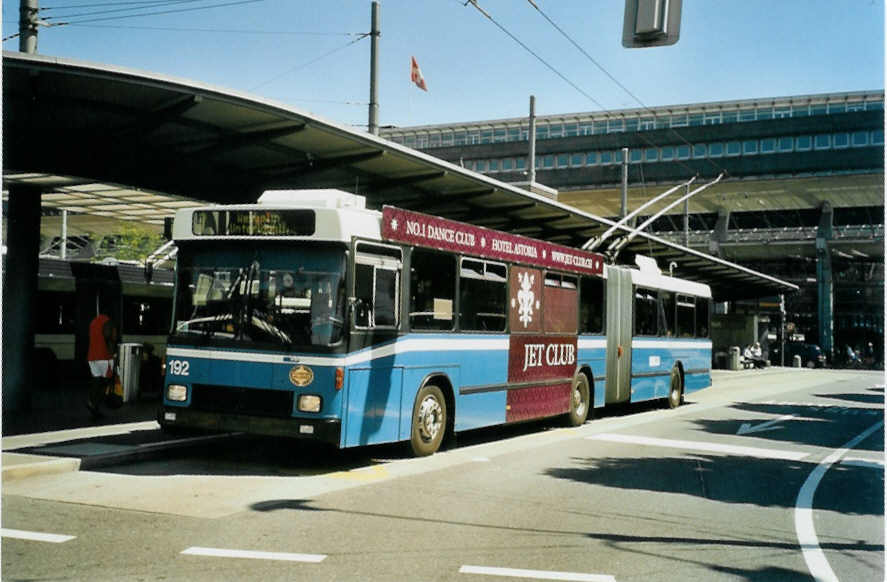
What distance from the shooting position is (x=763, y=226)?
8131cm

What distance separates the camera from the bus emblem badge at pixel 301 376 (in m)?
9.77

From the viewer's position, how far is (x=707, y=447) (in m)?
13.7

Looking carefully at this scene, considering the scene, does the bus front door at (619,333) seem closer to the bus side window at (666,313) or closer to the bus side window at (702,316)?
the bus side window at (666,313)

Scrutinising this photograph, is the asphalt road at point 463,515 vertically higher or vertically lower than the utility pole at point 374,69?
lower

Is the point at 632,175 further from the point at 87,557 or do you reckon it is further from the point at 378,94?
the point at 87,557

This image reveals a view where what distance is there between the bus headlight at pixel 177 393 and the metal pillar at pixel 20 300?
5536 mm

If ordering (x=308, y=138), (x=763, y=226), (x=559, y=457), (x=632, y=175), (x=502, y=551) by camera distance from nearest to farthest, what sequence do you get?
(x=502, y=551)
(x=559, y=457)
(x=308, y=138)
(x=632, y=175)
(x=763, y=226)

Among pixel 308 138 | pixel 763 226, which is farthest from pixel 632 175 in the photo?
pixel 308 138

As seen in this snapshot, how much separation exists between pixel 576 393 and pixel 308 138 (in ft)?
21.7

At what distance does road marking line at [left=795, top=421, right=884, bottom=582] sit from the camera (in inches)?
255

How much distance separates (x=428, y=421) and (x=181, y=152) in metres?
5.99

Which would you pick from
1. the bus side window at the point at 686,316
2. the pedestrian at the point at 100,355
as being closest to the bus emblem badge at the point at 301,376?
the pedestrian at the point at 100,355

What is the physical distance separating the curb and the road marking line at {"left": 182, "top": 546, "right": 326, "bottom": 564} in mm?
3517

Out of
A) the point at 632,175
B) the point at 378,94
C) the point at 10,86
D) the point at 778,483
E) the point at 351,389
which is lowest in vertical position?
the point at 778,483
